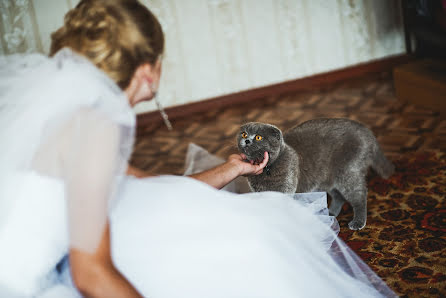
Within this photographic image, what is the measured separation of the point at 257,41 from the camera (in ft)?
12.9

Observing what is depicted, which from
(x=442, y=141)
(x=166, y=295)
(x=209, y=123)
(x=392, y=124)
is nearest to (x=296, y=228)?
(x=166, y=295)

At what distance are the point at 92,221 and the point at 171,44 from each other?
9.97 feet

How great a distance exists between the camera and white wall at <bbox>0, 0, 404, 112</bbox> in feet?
12.4

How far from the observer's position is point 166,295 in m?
1.11

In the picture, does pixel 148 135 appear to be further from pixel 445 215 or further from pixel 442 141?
pixel 445 215

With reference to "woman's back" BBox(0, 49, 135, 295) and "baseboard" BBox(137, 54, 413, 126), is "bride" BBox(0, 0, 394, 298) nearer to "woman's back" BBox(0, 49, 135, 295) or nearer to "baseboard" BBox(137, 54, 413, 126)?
"woman's back" BBox(0, 49, 135, 295)

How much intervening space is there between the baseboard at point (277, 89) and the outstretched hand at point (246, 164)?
7.06 feet

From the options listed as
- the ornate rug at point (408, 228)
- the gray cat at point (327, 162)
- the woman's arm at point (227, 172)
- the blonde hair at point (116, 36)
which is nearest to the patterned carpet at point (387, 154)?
the ornate rug at point (408, 228)

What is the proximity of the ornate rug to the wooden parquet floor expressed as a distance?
0.84ft

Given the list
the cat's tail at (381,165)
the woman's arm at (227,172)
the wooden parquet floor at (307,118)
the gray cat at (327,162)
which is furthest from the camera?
the wooden parquet floor at (307,118)

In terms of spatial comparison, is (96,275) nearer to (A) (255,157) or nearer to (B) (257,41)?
(A) (255,157)

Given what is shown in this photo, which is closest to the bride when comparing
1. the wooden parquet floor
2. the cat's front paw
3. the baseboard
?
the cat's front paw

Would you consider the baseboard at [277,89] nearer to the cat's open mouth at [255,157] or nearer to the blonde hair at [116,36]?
the cat's open mouth at [255,157]

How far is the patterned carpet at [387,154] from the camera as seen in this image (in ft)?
5.64
